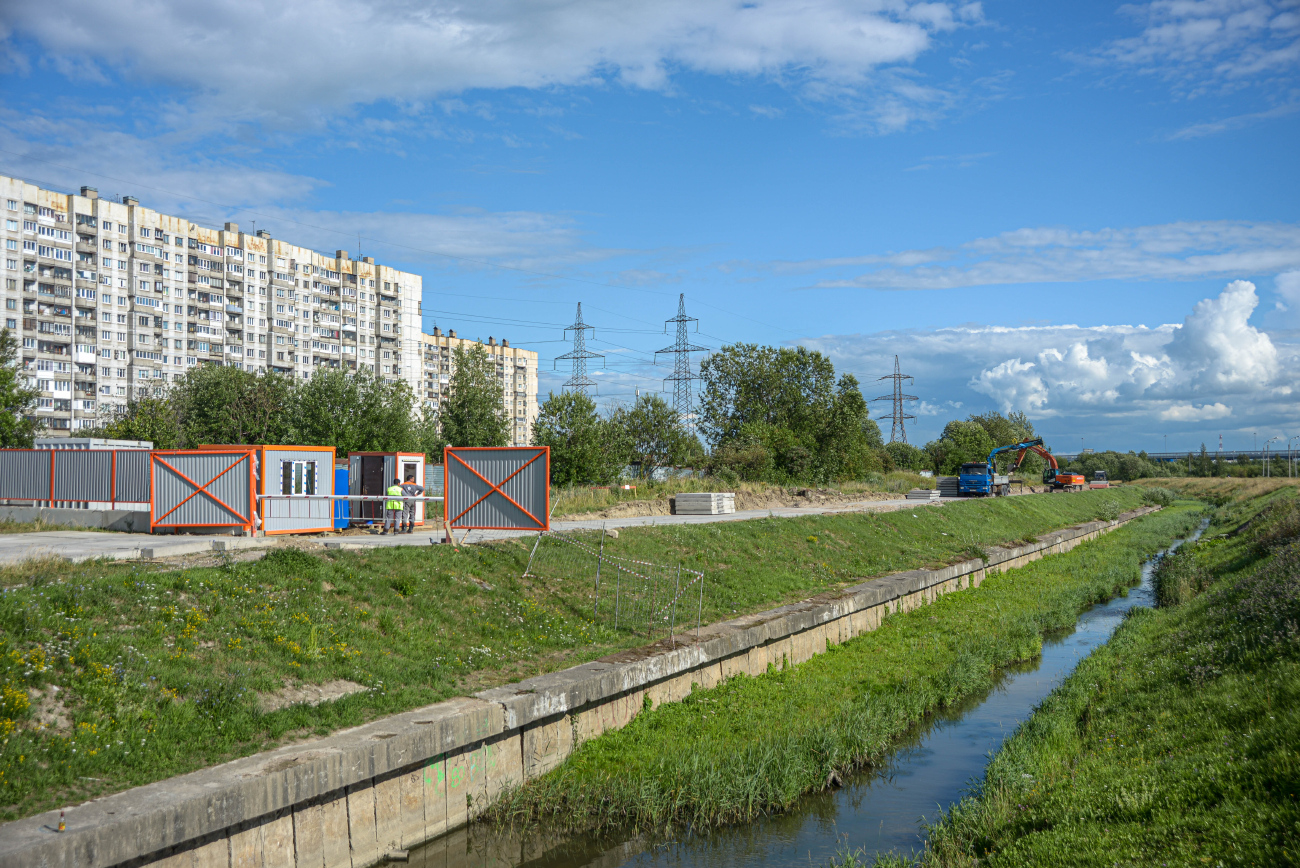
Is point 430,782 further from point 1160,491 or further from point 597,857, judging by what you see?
point 1160,491

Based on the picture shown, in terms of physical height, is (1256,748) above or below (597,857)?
above

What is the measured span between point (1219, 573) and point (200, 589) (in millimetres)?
24433

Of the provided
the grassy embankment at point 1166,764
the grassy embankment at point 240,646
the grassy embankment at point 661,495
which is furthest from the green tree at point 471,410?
the grassy embankment at point 1166,764

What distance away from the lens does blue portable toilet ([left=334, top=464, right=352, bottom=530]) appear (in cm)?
2167

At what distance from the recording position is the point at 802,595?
56.1 ft

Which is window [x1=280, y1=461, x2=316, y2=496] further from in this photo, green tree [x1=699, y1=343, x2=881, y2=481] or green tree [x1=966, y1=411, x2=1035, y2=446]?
green tree [x1=966, y1=411, x2=1035, y2=446]

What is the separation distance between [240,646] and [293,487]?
→ 12436 mm

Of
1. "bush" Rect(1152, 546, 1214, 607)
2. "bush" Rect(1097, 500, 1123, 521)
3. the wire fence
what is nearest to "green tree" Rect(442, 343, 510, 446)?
"bush" Rect(1152, 546, 1214, 607)

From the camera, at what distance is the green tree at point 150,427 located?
58062 millimetres

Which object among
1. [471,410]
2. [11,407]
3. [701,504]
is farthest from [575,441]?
[11,407]

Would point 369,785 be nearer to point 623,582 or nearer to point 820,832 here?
point 820,832

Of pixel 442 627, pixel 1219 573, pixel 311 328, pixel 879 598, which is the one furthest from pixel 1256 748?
pixel 311 328

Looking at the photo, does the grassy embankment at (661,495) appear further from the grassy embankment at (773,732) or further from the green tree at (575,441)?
the grassy embankment at (773,732)

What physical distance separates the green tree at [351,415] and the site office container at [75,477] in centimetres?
3154
